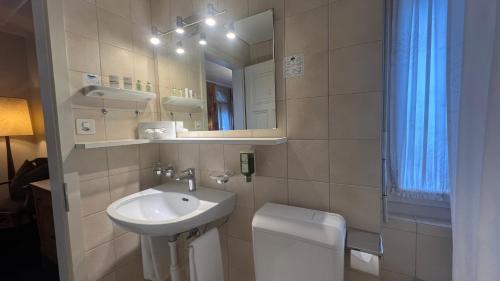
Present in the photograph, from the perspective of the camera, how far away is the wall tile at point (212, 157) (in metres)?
1.28

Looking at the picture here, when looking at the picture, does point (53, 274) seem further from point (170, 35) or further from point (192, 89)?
point (170, 35)

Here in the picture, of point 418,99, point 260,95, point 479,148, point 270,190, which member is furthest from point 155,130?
point 479,148

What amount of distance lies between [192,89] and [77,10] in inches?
28.9

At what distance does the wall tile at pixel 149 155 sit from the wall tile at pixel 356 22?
1383mm

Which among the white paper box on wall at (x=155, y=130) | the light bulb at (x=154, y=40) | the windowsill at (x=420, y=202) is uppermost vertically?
the light bulb at (x=154, y=40)

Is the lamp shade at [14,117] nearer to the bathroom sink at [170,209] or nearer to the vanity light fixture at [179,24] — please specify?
the bathroom sink at [170,209]

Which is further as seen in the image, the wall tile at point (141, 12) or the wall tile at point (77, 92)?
the wall tile at point (141, 12)

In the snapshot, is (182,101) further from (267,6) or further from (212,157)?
(267,6)

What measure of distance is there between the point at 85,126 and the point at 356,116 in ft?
4.75

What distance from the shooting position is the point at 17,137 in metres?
2.61

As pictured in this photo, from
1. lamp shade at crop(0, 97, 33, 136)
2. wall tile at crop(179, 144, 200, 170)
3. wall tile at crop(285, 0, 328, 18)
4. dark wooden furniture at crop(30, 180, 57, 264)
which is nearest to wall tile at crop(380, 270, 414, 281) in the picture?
wall tile at crop(179, 144, 200, 170)

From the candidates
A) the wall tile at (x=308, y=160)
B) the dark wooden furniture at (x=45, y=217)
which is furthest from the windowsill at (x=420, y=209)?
the dark wooden furniture at (x=45, y=217)

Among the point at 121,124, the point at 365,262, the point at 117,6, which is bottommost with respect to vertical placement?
the point at 365,262

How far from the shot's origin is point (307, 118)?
101cm
